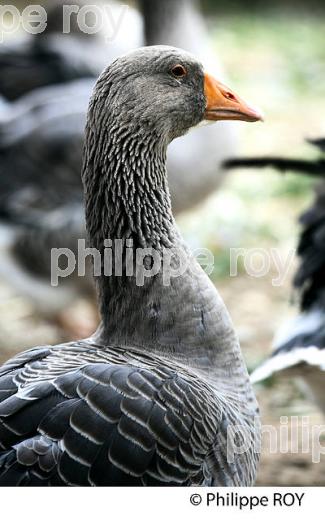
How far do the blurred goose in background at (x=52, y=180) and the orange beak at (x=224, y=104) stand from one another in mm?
1869

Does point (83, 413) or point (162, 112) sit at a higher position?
point (162, 112)

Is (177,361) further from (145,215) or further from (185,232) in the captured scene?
(185,232)

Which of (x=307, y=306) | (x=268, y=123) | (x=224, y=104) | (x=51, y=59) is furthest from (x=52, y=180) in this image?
(x=268, y=123)

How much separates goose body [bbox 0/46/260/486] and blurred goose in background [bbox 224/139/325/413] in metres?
0.57

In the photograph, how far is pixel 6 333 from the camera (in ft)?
17.3

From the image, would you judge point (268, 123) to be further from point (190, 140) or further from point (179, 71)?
point (179, 71)

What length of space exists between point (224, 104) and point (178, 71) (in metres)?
0.17

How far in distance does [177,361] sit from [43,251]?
90.6 inches

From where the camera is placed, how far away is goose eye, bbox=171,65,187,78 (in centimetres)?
263

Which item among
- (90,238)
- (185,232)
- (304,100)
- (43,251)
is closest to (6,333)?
(43,251)

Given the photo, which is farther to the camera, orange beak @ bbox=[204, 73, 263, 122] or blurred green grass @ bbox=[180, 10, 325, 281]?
blurred green grass @ bbox=[180, 10, 325, 281]
